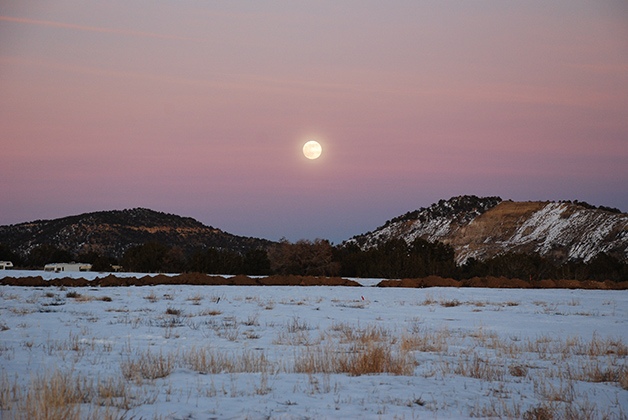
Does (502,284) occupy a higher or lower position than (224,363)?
higher

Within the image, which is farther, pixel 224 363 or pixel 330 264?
pixel 330 264

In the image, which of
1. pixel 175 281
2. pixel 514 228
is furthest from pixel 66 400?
pixel 514 228

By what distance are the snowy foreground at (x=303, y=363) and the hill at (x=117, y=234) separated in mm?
68368

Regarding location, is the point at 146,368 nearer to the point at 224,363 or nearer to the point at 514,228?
the point at 224,363

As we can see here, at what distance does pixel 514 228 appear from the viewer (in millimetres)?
90562

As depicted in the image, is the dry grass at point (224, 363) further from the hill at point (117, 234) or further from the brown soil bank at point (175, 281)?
the hill at point (117, 234)

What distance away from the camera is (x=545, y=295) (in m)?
19.1

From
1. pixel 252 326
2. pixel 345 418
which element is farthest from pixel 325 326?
pixel 345 418

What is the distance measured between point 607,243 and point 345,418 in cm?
7242

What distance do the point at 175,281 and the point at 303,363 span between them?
1697 cm

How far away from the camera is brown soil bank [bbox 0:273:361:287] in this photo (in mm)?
20672

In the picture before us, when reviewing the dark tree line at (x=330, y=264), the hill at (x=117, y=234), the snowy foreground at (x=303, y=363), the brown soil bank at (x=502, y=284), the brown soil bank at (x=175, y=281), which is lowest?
the snowy foreground at (x=303, y=363)

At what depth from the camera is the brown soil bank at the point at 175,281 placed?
20672mm

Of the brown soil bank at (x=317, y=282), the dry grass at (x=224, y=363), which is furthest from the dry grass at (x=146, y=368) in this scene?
the brown soil bank at (x=317, y=282)
